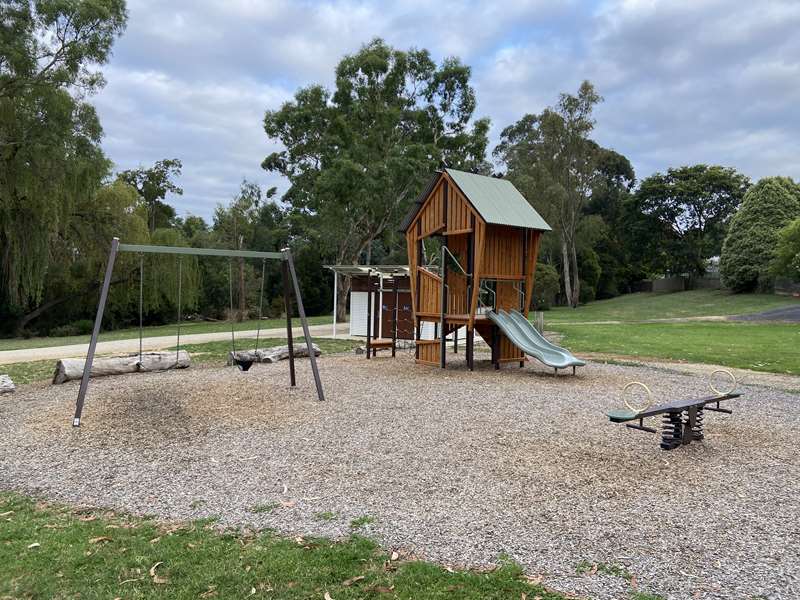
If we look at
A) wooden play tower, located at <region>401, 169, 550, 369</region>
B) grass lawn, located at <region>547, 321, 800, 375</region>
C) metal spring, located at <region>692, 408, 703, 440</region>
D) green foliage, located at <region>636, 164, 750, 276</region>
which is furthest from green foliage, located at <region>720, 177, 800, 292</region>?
metal spring, located at <region>692, 408, 703, 440</region>

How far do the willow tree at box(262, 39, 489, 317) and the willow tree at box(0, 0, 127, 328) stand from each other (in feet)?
27.6

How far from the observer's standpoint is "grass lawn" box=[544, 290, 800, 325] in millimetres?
30956

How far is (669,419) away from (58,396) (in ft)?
27.5

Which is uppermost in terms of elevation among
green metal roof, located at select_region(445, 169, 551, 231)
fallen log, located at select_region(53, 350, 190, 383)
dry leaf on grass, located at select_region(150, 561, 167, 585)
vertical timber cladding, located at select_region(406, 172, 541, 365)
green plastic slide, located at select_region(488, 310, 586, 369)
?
green metal roof, located at select_region(445, 169, 551, 231)

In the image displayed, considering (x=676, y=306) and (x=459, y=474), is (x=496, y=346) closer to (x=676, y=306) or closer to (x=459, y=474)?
(x=459, y=474)

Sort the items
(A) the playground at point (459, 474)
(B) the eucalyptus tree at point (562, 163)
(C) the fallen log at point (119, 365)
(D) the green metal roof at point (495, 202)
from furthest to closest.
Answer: (B) the eucalyptus tree at point (562, 163) → (D) the green metal roof at point (495, 202) → (C) the fallen log at point (119, 365) → (A) the playground at point (459, 474)

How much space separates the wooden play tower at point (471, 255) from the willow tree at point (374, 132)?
38.2 feet

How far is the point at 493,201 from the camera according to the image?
11.6 metres

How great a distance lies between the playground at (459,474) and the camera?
340 cm

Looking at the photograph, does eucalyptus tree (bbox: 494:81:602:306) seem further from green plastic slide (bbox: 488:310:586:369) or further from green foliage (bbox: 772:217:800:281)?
green plastic slide (bbox: 488:310:586:369)

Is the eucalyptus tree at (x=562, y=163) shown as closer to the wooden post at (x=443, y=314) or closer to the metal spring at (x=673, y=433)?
the wooden post at (x=443, y=314)

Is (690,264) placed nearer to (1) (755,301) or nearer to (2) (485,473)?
(1) (755,301)

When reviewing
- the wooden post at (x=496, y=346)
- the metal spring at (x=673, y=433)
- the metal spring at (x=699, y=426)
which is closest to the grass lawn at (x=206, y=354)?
the wooden post at (x=496, y=346)

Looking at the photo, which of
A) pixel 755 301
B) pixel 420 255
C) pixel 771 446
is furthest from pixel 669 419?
pixel 755 301
